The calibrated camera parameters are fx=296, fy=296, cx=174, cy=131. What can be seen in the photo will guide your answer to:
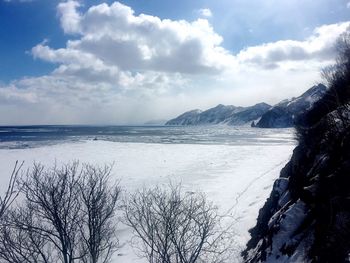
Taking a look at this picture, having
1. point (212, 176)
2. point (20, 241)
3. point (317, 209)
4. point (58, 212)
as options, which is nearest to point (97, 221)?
point (58, 212)

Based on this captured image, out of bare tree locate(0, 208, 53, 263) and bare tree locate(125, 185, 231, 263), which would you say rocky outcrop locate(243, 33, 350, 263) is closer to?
bare tree locate(125, 185, 231, 263)

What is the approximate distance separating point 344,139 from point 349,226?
5.47 meters

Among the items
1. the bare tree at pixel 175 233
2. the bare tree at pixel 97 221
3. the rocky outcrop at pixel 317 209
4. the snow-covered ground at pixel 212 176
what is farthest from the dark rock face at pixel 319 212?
the bare tree at pixel 97 221

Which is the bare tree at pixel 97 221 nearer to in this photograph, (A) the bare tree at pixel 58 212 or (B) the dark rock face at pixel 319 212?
(A) the bare tree at pixel 58 212

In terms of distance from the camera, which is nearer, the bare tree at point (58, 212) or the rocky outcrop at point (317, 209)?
the rocky outcrop at point (317, 209)

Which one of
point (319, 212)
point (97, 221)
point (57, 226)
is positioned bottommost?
point (97, 221)

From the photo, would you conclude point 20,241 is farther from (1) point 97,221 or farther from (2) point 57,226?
(1) point 97,221

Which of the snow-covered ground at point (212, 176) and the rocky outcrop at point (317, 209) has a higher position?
the rocky outcrop at point (317, 209)

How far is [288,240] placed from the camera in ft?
38.4

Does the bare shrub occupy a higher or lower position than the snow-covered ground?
higher

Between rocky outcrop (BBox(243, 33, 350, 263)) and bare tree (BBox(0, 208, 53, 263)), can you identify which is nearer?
rocky outcrop (BBox(243, 33, 350, 263))

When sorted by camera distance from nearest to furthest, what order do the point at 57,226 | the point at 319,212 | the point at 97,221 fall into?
the point at 319,212 < the point at 57,226 < the point at 97,221

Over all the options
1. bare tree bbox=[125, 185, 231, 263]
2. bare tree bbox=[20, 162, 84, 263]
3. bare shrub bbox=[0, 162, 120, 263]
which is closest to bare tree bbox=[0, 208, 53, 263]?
bare shrub bbox=[0, 162, 120, 263]

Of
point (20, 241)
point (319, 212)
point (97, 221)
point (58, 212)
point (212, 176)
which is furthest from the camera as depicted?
point (212, 176)
